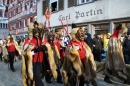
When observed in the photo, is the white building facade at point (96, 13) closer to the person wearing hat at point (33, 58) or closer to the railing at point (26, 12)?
the person wearing hat at point (33, 58)

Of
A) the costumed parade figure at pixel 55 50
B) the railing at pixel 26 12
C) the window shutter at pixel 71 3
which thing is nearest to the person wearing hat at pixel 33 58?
the costumed parade figure at pixel 55 50

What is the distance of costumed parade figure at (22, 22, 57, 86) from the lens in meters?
5.98

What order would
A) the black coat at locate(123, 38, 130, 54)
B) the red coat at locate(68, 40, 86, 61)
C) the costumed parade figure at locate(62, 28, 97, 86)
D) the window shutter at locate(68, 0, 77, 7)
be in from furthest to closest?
the window shutter at locate(68, 0, 77, 7) < the black coat at locate(123, 38, 130, 54) < the red coat at locate(68, 40, 86, 61) < the costumed parade figure at locate(62, 28, 97, 86)

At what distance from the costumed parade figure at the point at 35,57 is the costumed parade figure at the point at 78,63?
16.3 inches

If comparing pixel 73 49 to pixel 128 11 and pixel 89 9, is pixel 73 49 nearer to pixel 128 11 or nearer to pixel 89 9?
pixel 128 11

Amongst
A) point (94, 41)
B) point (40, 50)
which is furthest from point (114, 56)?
point (94, 41)

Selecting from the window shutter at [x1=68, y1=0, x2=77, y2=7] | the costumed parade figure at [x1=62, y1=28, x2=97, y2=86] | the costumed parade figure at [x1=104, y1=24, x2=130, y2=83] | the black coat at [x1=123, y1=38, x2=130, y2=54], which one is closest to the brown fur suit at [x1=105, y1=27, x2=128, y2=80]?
the costumed parade figure at [x1=104, y1=24, x2=130, y2=83]

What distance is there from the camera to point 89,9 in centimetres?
1925

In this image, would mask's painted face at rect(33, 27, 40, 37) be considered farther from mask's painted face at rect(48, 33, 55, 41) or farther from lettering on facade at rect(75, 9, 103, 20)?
lettering on facade at rect(75, 9, 103, 20)

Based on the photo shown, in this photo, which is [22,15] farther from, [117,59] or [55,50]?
[117,59]

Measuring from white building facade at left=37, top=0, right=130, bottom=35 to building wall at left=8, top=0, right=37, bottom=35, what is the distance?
12.5 metres

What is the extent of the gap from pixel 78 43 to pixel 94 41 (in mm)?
7508

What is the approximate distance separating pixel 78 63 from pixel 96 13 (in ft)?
42.6

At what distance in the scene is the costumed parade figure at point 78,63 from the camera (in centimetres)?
589
